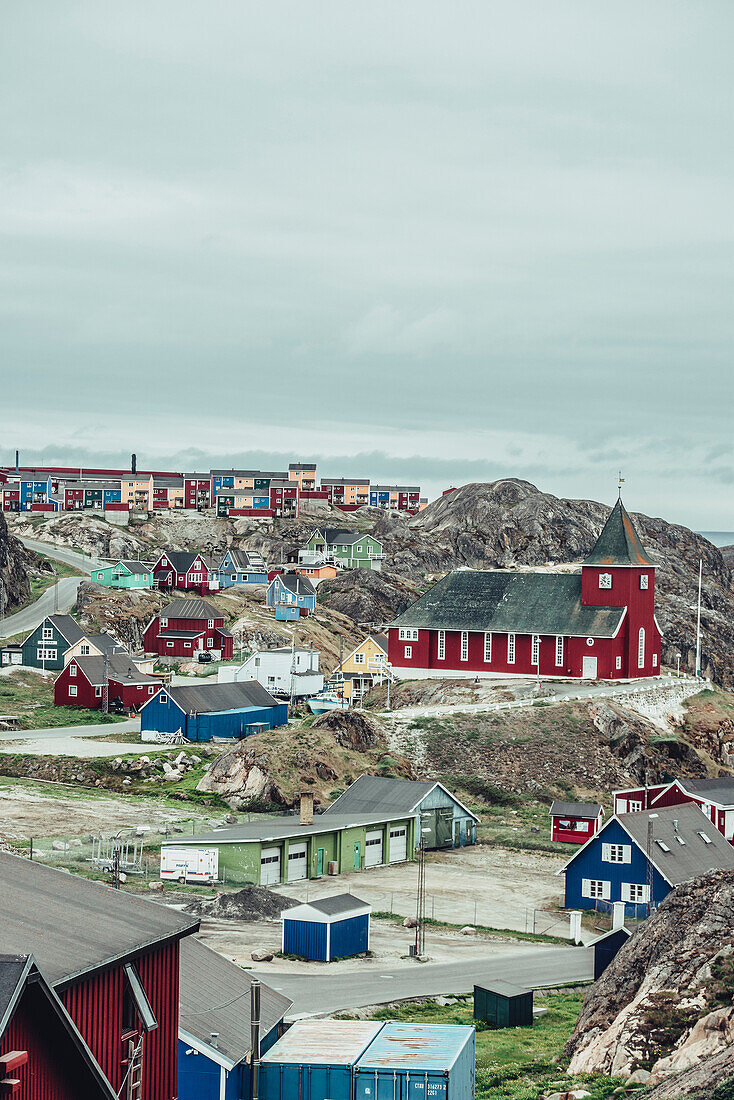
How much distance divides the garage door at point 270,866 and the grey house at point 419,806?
611 centimetres

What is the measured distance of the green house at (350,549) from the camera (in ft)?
489

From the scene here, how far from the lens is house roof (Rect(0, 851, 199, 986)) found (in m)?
15.9

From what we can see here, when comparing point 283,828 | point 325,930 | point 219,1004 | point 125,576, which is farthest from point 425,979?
point 125,576

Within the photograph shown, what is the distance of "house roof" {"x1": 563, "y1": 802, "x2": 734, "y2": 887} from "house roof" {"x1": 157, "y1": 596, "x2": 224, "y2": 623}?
177 feet

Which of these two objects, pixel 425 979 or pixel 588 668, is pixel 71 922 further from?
A: pixel 588 668

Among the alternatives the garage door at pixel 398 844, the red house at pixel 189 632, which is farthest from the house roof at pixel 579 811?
the red house at pixel 189 632

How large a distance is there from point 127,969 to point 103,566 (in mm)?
113026

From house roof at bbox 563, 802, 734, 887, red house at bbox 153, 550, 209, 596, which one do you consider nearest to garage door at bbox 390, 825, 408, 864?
house roof at bbox 563, 802, 734, 887

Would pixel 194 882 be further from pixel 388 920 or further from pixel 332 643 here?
pixel 332 643

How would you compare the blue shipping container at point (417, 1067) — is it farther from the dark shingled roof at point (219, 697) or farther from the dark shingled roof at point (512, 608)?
the dark shingled roof at point (512, 608)

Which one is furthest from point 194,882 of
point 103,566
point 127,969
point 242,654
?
point 103,566

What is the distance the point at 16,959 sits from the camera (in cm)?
1374

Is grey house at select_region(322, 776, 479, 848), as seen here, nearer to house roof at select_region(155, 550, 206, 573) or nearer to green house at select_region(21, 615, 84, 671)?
green house at select_region(21, 615, 84, 671)

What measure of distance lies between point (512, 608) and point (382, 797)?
27.1 meters
